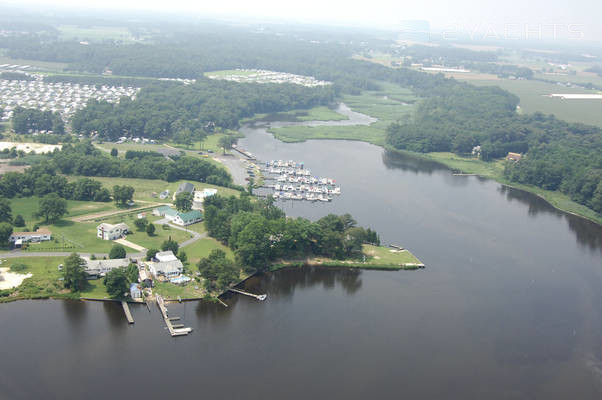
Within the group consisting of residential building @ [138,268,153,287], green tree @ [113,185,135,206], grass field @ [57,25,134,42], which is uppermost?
grass field @ [57,25,134,42]

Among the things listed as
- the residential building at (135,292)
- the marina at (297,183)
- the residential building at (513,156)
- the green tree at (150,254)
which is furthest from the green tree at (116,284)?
the residential building at (513,156)

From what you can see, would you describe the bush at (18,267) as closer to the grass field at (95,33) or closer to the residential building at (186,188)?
Result: the residential building at (186,188)

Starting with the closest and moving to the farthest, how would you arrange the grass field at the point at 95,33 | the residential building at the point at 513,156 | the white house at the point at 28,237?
the white house at the point at 28,237, the residential building at the point at 513,156, the grass field at the point at 95,33

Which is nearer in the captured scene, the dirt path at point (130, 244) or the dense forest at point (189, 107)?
the dirt path at point (130, 244)

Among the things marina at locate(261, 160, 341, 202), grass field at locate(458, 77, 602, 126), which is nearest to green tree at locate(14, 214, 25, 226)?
marina at locate(261, 160, 341, 202)

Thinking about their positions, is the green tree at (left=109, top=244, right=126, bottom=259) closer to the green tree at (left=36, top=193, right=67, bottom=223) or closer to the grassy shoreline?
the green tree at (left=36, top=193, right=67, bottom=223)

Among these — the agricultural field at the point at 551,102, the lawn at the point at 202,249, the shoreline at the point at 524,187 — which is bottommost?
the lawn at the point at 202,249

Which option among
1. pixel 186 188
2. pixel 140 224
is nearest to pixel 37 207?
pixel 140 224

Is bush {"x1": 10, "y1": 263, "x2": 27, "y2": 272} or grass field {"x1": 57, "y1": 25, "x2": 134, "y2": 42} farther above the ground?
grass field {"x1": 57, "y1": 25, "x2": 134, "y2": 42}
